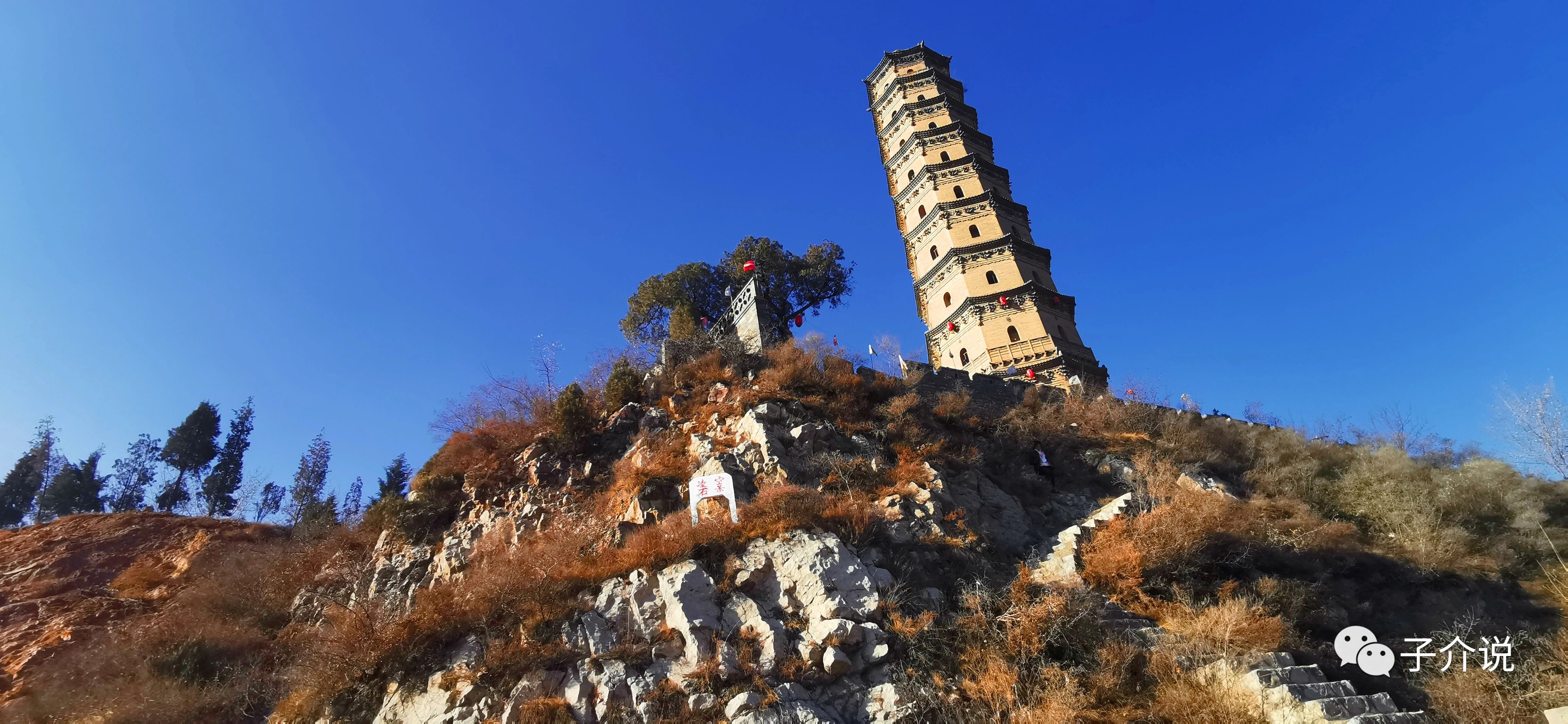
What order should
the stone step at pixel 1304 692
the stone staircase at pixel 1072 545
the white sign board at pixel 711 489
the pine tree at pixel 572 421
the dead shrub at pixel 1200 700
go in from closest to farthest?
the stone step at pixel 1304 692 < the dead shrub at pixel 1200 700 < the stone staircase at pixel 1072 545 < the white sign board at pixel 711 489 < the pine tree at pixel 572 421

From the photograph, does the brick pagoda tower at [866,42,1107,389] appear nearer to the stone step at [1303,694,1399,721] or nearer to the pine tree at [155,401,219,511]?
the stone step at [1303,694,1399,721]

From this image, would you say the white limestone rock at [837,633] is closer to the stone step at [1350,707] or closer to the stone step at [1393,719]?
the stone step at [1350,707]

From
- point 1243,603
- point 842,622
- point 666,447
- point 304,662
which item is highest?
point 666,447

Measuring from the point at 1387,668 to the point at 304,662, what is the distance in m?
17.4

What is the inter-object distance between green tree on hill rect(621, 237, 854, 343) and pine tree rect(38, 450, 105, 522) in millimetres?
26828

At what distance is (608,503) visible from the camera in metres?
15.7

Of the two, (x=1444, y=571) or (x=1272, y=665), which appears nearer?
(x=1272, y=665)

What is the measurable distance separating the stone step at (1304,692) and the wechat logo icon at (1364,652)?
184cm

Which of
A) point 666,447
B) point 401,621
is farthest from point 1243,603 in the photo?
point 401,621

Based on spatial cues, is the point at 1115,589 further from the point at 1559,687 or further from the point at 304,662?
the point at 304,662

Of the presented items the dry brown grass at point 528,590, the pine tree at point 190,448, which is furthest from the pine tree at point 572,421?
the pine tree at point 190,448

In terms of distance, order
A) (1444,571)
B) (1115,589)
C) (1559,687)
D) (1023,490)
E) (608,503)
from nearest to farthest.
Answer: (1559,687) < (1115,589) < (1444,571) < (608,503) < (1023,490)

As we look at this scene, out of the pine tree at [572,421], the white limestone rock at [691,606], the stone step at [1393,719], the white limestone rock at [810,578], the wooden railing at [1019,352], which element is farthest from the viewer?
the wooden railing at [1019,352]

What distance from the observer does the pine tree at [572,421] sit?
17688 millimetres
